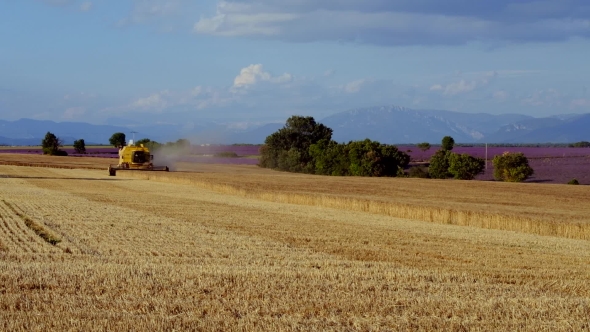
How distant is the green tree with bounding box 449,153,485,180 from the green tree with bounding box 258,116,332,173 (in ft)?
77.8

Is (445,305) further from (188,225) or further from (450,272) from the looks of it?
(188,225)

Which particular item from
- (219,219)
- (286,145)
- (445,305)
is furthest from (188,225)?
(286,145)

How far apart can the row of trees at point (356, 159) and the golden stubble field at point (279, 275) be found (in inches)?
2313

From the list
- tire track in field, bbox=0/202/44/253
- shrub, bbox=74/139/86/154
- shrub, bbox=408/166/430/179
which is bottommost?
shrub, bbox=408/166/430/179

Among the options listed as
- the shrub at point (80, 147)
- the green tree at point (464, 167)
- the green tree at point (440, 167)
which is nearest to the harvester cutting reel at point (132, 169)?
the green tree at point (464, 167)

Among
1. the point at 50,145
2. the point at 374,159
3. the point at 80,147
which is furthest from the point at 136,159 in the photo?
the point at 80,147

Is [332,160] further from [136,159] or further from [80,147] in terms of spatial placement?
[80,147]

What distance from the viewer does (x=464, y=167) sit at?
284ft

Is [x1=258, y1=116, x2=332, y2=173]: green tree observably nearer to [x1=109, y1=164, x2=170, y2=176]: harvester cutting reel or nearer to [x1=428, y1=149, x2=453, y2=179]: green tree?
[x1=428, y1=149, x2=453, y2=179]: green tree

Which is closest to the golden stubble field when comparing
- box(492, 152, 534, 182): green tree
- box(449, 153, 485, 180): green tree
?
box(492, 152, 534, 182): green tree

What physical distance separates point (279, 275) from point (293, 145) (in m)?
106

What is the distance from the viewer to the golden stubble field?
10453 millimetres

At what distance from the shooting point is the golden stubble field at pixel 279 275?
10.5m

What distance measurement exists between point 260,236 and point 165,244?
3.38m
